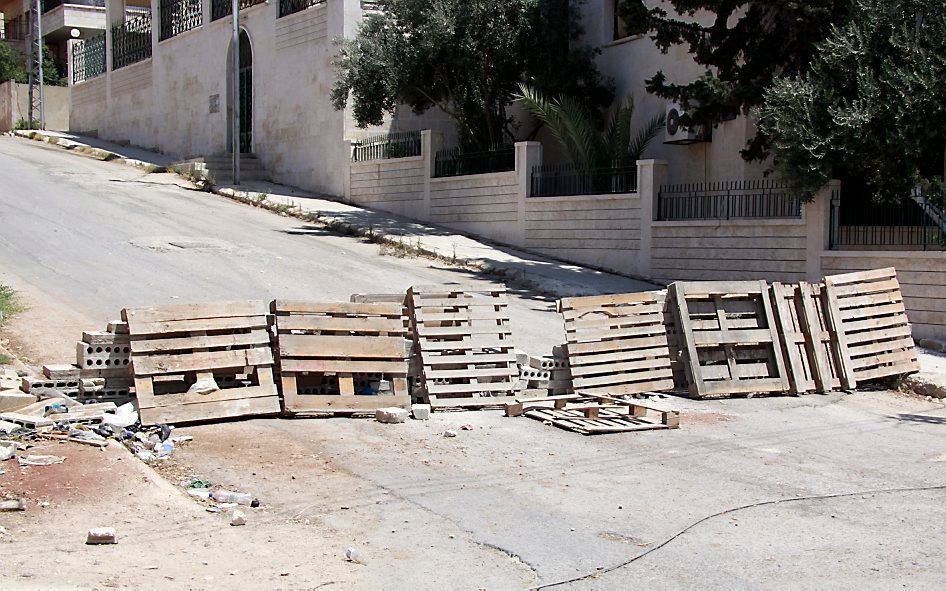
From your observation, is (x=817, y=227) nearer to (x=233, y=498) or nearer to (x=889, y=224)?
(x=889, y=224)

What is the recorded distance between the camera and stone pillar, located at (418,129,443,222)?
941 inches

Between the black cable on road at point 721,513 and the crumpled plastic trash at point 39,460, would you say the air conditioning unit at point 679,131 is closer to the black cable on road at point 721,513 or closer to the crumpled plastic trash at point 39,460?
the black cable on road at point 721,513

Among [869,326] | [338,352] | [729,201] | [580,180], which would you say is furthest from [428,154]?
[338,352]

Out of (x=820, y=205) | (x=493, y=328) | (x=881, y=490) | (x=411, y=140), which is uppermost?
(x=411, y=140)

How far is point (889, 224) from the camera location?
51.2 ft

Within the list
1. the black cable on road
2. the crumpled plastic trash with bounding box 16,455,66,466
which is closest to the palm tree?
the black cable on road

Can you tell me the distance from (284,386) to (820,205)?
10.5m

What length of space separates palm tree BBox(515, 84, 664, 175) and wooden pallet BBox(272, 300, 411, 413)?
11.6m

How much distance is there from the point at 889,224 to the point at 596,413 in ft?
27.1

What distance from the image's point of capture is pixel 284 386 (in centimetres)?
926

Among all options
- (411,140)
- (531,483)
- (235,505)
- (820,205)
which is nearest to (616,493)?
(531,483)

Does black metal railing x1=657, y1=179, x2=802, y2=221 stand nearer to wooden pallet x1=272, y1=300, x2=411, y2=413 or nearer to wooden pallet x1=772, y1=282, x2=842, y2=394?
wooden pallet x1=772, y1=282, x2=842, y2=394

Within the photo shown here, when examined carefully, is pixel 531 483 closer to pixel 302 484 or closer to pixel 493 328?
pixel 302 484

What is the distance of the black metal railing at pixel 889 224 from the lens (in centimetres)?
1486
